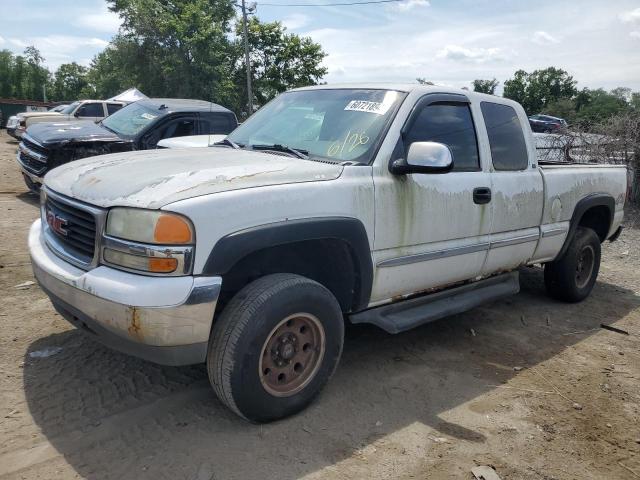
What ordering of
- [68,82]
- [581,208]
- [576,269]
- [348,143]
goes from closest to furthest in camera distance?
[348,143] → [581,208] → [576,269] → [68,82]

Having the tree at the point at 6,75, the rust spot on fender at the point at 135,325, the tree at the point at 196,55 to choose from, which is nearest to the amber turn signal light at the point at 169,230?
the rust spot on fender at the point at 135,325

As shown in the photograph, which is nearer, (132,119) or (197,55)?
(132,119)

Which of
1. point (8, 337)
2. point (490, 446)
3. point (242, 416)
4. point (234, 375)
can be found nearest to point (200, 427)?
point (242, 416)

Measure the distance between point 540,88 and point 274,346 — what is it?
68898 millimetres

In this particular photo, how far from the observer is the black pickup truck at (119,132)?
26.0 ft

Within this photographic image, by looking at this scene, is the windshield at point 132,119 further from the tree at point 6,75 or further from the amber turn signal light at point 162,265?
the tree at point 6,75

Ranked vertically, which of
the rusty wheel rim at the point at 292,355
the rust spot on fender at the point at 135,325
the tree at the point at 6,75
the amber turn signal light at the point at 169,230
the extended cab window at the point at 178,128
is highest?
the tree at the point at 6,75

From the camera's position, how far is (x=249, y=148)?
3867 mm

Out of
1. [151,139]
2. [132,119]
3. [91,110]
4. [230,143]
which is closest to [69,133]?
[132,119]

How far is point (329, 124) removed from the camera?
12.3 ft

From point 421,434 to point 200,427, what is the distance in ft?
4.03

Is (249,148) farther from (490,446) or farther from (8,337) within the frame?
(490,446)

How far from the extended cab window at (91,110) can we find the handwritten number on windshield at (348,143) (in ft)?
50.5

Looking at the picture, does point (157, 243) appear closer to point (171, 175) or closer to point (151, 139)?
point (171, 175)
